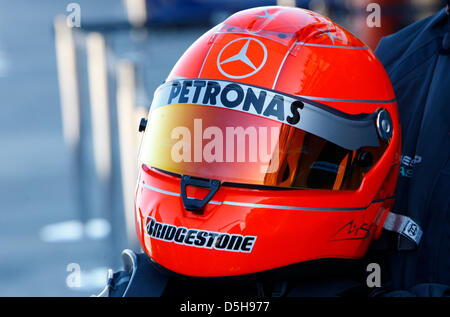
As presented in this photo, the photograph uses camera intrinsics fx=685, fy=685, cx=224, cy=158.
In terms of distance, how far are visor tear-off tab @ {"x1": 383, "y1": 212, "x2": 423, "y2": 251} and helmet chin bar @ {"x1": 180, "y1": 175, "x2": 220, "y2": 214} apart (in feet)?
1.66

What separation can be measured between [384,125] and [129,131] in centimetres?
259

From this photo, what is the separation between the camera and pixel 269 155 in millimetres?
1614

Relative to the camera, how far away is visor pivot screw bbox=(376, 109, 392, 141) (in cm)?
170

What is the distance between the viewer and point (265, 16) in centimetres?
181

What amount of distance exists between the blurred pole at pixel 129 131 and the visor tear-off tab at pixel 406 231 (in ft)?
7.43

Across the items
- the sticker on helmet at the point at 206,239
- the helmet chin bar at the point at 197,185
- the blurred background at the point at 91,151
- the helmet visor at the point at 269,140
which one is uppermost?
the helmet visor at the point at 269,140

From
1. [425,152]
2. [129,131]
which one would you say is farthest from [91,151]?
[425,152]

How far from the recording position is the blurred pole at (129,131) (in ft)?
12.8

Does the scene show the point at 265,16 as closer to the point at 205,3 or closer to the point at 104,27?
the point at 104,27

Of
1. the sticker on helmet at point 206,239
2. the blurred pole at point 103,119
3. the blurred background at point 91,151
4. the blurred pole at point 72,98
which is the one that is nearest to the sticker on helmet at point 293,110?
the sticker on helmet at point 206,239

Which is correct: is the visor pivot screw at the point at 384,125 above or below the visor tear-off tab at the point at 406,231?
above

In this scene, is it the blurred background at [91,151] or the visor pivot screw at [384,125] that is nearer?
the visor pivot screw at [384,125]

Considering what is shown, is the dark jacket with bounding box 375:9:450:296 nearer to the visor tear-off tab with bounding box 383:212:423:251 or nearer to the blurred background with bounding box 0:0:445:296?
the visor tear-off tab with bounding box 383:212:423:251

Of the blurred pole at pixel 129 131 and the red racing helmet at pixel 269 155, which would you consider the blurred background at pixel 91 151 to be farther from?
the red racing helmet at pixel 269 155
